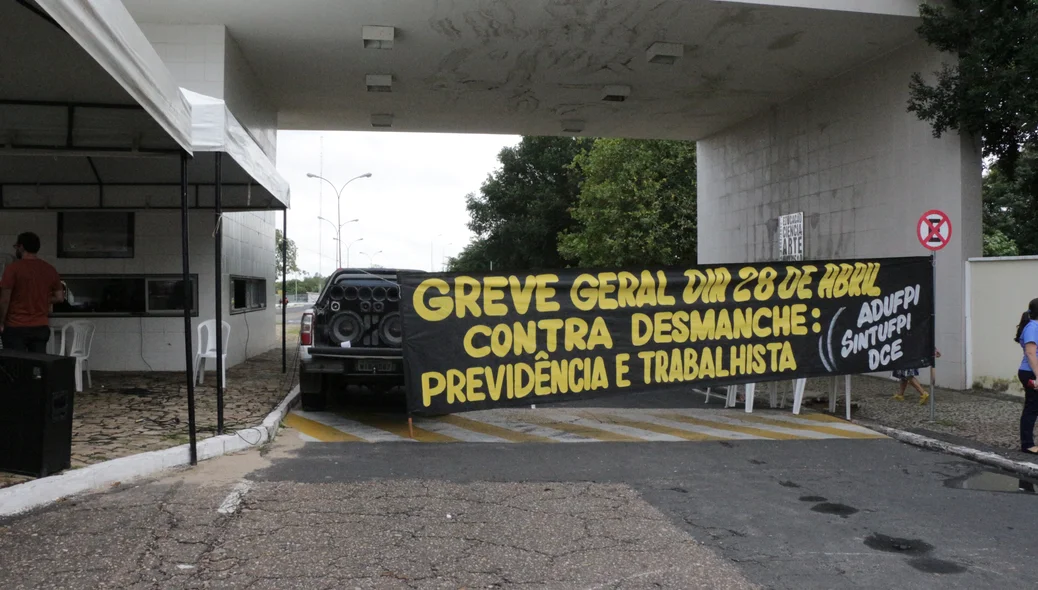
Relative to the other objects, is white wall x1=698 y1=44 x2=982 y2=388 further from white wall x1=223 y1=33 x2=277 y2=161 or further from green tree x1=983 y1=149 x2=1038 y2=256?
white wall x1=223 y1=33 x2=277 y2=161

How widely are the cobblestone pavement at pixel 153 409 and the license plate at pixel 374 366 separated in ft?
4.07

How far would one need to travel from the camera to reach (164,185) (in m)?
11.3

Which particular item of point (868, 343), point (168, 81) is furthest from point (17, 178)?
point (868, 343)

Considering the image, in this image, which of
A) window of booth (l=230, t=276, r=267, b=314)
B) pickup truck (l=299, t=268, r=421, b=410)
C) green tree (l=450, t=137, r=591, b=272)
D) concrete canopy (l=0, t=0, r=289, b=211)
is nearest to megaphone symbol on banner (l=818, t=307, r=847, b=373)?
pickup truck (l=299, t=268, r=421, b=410)

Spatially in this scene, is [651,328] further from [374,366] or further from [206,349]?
[206,349]

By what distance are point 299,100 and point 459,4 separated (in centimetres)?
675

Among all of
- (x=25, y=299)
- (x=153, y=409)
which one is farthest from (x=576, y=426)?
(x=25, y=299)

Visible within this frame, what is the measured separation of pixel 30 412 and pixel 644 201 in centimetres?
2881

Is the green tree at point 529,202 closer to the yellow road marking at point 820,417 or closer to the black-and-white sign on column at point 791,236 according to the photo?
the black-and-white sign on column at point 791,236

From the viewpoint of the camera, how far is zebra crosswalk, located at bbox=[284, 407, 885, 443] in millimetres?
8219

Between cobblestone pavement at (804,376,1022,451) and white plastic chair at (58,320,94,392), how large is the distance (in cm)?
1023

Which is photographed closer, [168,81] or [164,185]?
[168,81]

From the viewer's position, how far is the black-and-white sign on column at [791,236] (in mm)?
16266

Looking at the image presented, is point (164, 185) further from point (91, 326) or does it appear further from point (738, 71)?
point (738, 71)
